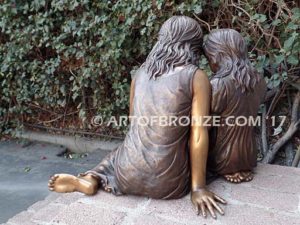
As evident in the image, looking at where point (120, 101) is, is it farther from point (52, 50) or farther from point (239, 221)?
point (239, 221)

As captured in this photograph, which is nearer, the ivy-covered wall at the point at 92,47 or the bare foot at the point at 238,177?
the bare foot at the point at 238,177

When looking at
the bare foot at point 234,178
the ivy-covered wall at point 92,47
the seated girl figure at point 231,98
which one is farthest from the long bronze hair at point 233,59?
the ivy-covered wall at point 92,47

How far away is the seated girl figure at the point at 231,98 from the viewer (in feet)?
5.42

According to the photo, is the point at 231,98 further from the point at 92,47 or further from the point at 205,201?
the point at 92,47

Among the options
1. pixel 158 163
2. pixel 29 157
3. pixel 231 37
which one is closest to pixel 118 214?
pixel 158 163

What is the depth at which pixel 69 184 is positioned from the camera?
1719mm

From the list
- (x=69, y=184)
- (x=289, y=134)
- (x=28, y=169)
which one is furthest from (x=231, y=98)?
(x=28, y=169)

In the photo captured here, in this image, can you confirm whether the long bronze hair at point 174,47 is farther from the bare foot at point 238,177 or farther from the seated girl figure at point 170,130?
the bare foot at point 238,177

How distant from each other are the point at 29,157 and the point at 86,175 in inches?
85.4

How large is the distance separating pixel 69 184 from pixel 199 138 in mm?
686

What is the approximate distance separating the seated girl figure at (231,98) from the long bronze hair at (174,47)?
0.13 meters

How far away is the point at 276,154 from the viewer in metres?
2.89

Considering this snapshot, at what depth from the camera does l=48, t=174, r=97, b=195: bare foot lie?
5.61 ft

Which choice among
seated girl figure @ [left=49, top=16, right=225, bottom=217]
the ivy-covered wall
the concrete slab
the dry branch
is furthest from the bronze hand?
the concrete slab
